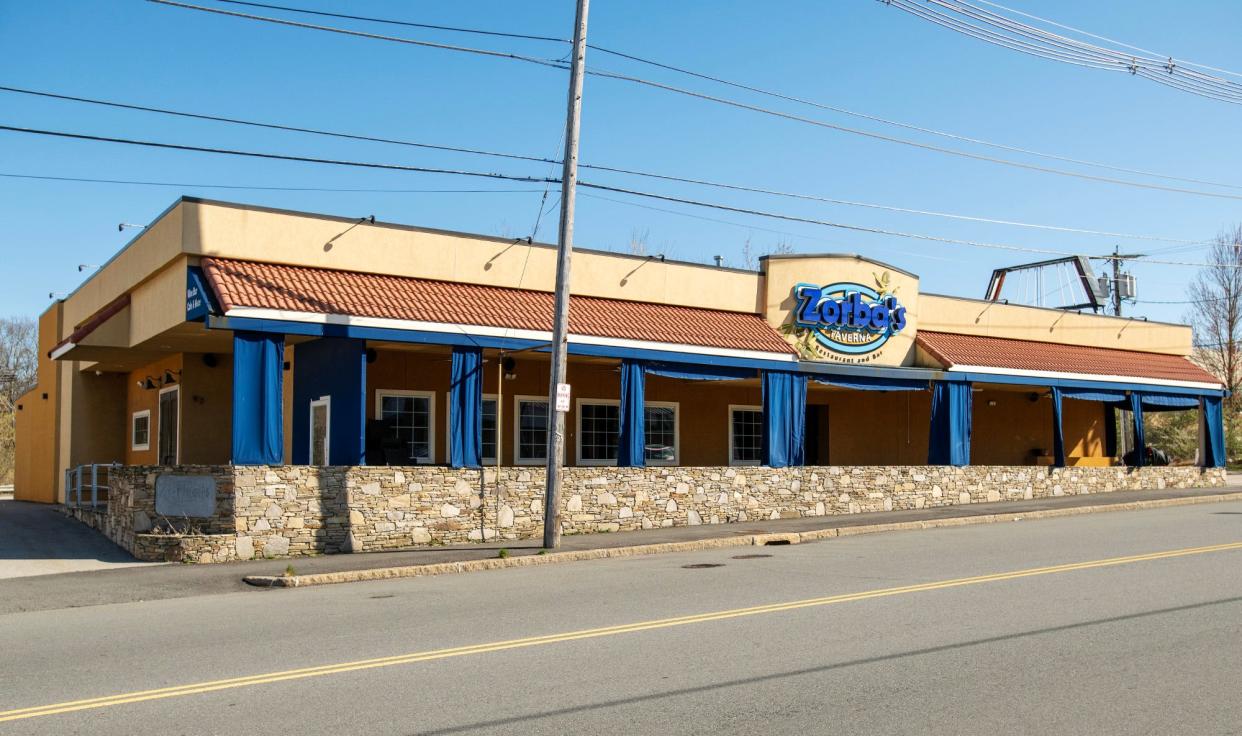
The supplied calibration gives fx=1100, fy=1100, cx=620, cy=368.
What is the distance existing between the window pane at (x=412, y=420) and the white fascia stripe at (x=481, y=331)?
3110 millimetres

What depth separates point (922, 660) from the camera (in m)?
8.16

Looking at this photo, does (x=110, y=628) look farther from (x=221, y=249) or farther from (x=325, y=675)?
(x=221, y=249)

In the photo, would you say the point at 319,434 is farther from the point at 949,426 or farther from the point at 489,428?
the point at 949,426

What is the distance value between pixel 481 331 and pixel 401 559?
456cm

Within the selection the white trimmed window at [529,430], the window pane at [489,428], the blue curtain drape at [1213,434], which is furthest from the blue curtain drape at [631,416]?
the blue curtain drape at [1213,434]

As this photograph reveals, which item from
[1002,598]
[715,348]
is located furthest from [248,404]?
[1002,598]

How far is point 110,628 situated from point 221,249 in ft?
29.3

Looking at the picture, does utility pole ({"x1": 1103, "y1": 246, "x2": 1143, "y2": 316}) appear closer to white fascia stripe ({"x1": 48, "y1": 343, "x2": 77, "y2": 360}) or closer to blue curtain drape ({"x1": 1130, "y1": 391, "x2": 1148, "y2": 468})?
blue curtain drape ({"x1": 1130, "y1": 391, "x2": 1148, "y2": 468})

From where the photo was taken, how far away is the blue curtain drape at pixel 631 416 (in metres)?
20.9

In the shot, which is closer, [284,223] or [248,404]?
[248,404]

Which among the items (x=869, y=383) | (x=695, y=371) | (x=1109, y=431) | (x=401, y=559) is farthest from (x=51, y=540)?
(x=1109, y=431)

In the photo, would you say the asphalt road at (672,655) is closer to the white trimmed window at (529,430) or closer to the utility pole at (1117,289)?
the white trimmed window at (529,430)

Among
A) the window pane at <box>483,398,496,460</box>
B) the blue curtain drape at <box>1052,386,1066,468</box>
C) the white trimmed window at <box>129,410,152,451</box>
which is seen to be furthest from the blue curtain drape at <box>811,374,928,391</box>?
the white trimmed window at <box>129,410,152,451</box>

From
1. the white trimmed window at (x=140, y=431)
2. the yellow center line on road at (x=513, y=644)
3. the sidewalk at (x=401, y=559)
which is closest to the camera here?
the yellow center line on road at (x=513, y=644)
